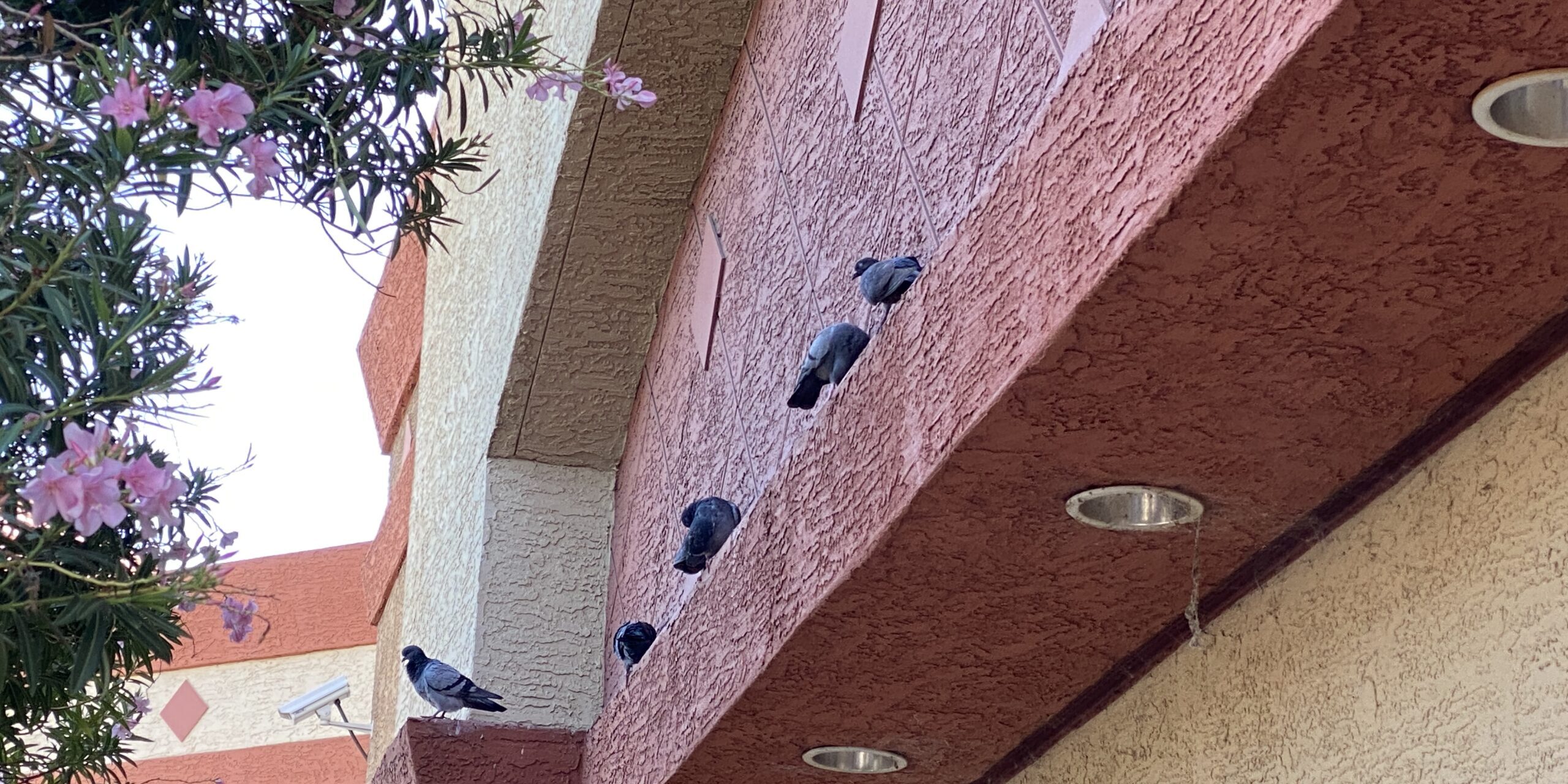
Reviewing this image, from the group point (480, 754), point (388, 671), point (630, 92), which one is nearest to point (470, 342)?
point (480, 754)

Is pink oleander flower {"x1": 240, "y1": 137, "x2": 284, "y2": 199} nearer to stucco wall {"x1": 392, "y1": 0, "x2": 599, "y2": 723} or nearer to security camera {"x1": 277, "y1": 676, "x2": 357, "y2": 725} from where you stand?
stucco wall {"x1": 392, "y1": 0, "x2": 599, "y2": 723}

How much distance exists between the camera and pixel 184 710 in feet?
37.8

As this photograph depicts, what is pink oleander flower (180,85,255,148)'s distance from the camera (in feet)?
7.10

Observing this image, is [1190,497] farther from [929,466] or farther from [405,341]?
[405,341]

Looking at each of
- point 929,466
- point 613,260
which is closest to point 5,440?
point 929,466

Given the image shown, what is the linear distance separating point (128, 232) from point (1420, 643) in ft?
6.19

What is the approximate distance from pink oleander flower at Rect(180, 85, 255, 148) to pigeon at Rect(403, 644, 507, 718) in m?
2.69

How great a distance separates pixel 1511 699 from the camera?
83.6 inches

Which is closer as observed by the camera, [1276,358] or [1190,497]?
[1276,358]

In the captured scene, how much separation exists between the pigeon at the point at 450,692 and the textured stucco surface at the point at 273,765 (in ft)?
21.6

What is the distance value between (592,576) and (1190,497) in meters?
3.17

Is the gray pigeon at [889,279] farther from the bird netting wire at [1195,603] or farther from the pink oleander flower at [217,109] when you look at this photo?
the pink oleander flower at [217,109]

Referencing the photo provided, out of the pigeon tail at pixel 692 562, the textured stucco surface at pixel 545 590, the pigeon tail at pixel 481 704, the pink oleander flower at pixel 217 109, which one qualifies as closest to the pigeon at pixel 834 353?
the pigeon tail at pixel 692 562

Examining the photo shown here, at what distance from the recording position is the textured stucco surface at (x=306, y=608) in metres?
11.2
